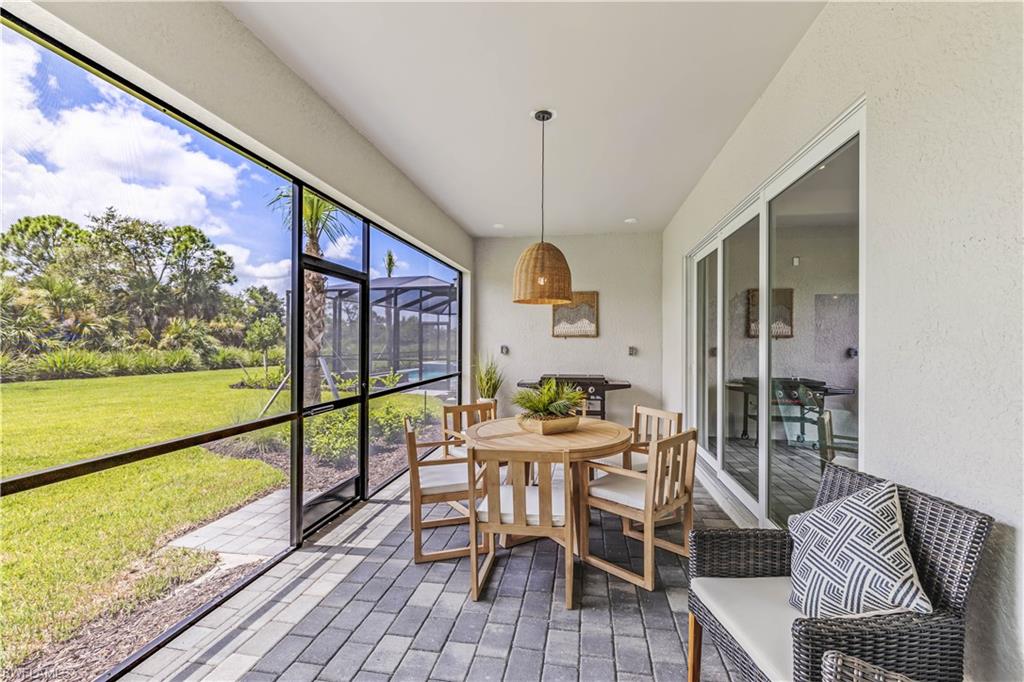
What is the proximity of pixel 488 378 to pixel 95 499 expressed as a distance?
184 inches

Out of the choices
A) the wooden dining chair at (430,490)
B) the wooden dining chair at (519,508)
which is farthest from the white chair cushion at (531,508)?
the wooden dining chair at (430,490)

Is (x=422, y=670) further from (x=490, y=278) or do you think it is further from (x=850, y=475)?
(x=490, y=278)

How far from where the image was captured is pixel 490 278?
6.58m

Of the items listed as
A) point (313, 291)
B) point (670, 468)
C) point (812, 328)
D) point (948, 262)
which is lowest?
point (670, 468)

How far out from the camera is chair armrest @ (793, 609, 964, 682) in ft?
3.59

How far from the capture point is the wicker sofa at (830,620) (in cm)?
110

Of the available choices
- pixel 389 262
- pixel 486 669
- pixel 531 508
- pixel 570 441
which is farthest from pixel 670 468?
pixel 389 262

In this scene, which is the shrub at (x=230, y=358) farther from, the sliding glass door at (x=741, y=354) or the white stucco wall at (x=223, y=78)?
the sliding glass door at (x=741, y=354)

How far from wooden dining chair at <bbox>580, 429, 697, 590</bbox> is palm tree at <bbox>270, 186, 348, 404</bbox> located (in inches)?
74.9

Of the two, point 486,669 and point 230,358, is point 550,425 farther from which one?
point 230,358

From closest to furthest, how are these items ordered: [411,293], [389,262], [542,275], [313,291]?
[542,275] < [313,291] < [389,262] < [411,293]

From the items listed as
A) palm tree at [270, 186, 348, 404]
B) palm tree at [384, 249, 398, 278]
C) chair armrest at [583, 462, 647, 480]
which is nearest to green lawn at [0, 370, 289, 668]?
palm tree at [270, 186, 348, 404]

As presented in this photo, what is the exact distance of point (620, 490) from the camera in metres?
2.67

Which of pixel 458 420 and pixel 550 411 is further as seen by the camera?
pixel 458 420
